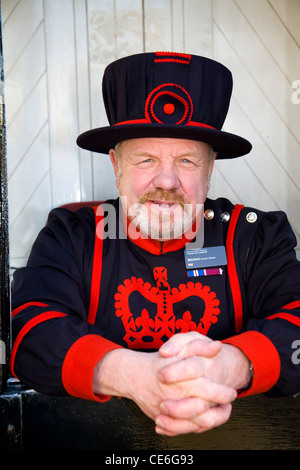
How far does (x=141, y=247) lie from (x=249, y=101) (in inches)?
46.3

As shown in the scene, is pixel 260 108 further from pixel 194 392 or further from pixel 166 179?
pixel 194 392

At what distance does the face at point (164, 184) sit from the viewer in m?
1.33

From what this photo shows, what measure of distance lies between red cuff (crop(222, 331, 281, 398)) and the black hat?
533mm

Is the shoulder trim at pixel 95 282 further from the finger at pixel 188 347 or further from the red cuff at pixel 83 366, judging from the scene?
the finger at pixel 188 347

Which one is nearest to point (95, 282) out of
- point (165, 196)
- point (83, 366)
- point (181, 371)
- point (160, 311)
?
point (160, 311)

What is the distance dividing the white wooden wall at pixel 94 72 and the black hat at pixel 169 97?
0.87 metres

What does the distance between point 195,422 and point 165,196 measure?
1.99ft

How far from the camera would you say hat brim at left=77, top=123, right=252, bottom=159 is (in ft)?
4.13

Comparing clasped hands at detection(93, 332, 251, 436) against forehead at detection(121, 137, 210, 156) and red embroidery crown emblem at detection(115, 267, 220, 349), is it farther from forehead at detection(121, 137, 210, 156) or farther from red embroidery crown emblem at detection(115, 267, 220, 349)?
forehead at detection(121, 137, 210, 156)

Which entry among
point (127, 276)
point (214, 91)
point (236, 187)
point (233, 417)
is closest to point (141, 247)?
point (127, 276)

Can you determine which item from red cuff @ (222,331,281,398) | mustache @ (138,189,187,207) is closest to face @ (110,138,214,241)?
mustache @ (138,189,187,207)

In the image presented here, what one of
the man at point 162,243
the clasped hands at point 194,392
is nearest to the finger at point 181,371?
the clasped hands at point 194,392

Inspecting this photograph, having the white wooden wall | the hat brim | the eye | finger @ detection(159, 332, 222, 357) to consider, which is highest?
the white wooden wall

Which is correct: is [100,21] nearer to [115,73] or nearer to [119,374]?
[115,73]
